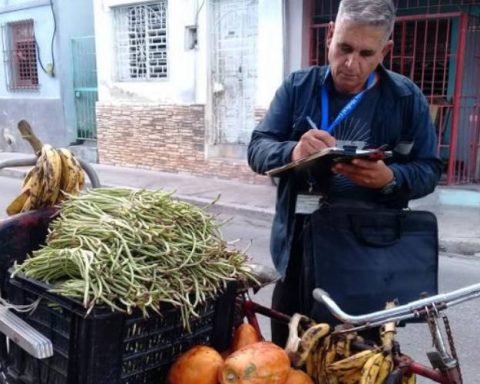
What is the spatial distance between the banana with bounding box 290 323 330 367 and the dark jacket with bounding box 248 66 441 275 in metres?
0.31

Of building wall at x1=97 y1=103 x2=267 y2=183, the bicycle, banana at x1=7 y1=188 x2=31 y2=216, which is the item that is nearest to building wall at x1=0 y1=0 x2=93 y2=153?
building wall at x1=97 y1=103 x2=267 y2=183

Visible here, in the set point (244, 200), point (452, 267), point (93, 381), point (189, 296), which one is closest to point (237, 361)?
point (189, 296)

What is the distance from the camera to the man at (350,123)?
6.08 ft

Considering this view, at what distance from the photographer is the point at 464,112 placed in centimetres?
805

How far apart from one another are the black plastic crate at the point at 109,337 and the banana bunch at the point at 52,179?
489 mm

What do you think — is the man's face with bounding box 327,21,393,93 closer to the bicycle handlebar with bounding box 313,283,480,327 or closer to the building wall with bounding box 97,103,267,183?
the bicycle handlebar with bounding box 313,283,480,327

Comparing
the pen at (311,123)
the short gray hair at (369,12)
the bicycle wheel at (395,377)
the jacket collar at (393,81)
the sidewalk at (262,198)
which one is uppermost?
the short gray hair at (369,12)

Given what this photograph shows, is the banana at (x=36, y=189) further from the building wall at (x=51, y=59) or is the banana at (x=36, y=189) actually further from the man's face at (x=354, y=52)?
the building wall at (x=51, y=59)

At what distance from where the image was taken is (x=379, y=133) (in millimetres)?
1995

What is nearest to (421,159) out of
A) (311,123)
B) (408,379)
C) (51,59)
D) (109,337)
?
(311,123)

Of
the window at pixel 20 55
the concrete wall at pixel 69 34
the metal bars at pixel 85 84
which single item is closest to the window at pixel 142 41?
the metal bars at pixel 85 84

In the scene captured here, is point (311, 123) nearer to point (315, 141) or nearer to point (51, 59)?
point (315, 141)

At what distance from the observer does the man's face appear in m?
1.81

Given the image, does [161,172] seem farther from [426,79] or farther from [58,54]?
[426,79]
